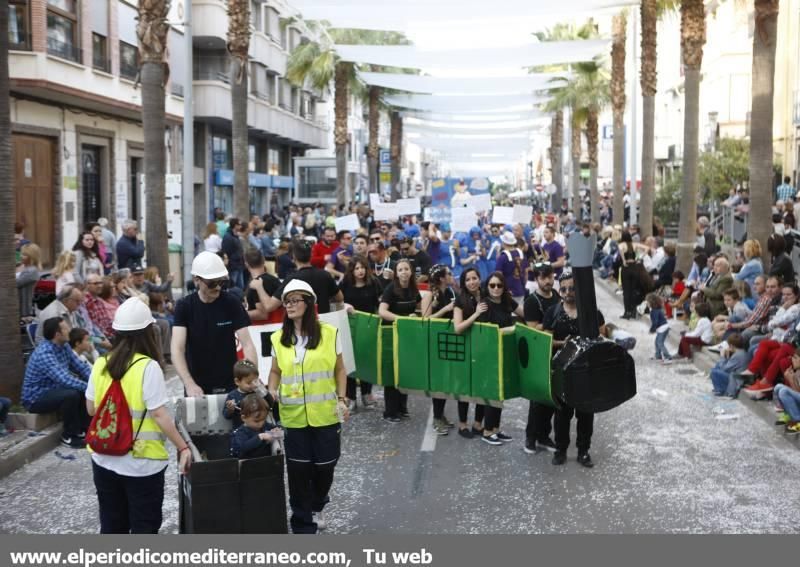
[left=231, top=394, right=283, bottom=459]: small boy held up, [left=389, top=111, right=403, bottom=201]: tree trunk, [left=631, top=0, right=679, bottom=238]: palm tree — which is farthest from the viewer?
[left=389, top=111, right=403, bottom=201]: tree trunk

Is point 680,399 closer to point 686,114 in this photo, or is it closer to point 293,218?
point 686,114

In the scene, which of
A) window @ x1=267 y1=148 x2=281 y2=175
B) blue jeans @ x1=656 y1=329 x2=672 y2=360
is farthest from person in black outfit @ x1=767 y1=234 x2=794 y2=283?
window @ x1=267 y1=148 x2=281 y2=175

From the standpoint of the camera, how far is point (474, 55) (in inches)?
1073

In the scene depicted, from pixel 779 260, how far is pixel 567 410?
798cm

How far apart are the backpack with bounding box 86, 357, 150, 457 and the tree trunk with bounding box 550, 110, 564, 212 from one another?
5219 cm

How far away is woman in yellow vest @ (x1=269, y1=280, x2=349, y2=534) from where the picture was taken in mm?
6898

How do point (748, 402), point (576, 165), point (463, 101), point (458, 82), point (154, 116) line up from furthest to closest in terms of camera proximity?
point (576, 165), point (463, 101), point (458, 82), point (154, 116), point (748, 402)

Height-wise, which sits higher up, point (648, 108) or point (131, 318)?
point (648, 108)

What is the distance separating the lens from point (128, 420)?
5688mm

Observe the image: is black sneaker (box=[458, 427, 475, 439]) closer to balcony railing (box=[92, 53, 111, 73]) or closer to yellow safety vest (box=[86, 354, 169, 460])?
yellow safety vest (box=[86, 354, 169, 460])

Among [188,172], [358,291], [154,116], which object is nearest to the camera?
[358,291]

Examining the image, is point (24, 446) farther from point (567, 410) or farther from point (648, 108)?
point (648, 108)

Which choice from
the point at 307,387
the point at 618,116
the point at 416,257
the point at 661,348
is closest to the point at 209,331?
the point at 307,387

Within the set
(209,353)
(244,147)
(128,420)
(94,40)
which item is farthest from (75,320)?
(94,40)
